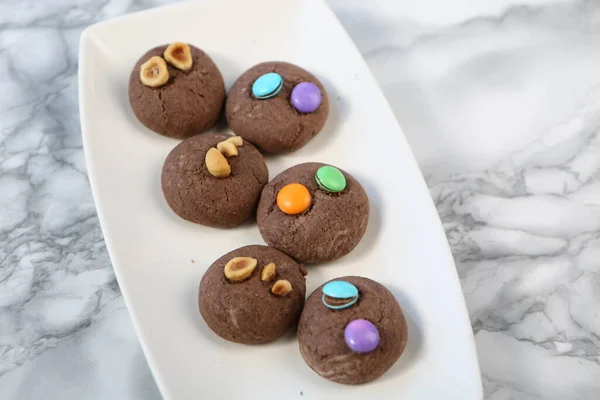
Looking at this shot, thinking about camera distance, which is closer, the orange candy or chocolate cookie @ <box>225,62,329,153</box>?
the orange candy

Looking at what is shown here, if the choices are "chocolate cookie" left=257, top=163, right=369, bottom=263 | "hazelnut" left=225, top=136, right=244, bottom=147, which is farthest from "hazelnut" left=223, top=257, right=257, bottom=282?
"hazelnut" left=225, top=136, right=244, bottom=147

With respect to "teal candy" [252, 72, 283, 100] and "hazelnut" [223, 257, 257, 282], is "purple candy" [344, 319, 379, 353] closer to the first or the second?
"hazelnut" [223, 257, 257, 282]

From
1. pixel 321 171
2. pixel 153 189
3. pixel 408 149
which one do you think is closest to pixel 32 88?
pixel 153 189

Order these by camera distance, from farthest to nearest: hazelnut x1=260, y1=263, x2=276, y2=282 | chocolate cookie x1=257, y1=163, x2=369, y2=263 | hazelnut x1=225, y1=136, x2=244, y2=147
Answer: hazelnut x1=225, y1=136, x2=244, y2=147, chocolate cookie x1=257, y1=163, x2=369, y2=263, hazelnut x1=260, y1=263, x2=276, y2=282

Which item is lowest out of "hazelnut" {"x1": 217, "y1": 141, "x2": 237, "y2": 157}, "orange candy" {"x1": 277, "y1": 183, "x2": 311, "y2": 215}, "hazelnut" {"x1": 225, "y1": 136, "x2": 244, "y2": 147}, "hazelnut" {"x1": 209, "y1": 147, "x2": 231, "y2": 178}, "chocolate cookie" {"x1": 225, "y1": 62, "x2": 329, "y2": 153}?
"hazelnut" {"x1": 209, "y1": 147, "x2": 231, "y2": 178}

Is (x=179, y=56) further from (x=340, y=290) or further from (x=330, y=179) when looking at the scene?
(x=340, y=290)

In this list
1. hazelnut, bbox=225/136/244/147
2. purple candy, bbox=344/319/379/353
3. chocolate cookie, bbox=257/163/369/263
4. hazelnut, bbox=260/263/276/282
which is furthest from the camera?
hazelnut, bbox=225/136/244/147
